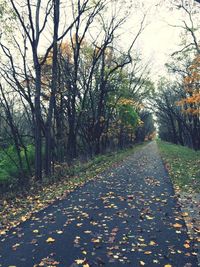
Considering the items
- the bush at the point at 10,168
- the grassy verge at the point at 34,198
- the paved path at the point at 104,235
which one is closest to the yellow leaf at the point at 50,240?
the paved path at the point at 104,235

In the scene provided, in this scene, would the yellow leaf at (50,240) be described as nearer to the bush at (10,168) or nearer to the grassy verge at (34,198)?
the grassy verge at (34,198)

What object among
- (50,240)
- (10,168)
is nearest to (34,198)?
(50,240)

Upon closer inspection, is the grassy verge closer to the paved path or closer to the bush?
the paved path

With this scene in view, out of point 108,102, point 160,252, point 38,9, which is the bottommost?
point 160,252

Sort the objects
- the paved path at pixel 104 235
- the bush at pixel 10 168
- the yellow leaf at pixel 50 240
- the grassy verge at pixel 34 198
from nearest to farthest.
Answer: the paved path at pixel 104 235, the yellow leaf at pixel 50 240, the grassy verge at pixel 34 198, the bush at pixel 10 168

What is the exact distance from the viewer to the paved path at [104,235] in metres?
5.97

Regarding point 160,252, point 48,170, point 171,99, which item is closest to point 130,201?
point 160,252

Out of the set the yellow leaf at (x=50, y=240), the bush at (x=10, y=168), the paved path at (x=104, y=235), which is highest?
the bush at (x=10, y=168)

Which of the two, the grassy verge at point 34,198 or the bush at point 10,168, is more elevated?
the bush at point 10,168

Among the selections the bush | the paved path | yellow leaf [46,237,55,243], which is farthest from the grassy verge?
the bush

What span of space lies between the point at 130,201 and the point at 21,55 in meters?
13.0

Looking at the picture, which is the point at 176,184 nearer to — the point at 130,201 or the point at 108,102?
the point at 130,201

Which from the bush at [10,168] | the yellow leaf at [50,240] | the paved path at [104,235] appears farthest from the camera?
the bush at [10,168]

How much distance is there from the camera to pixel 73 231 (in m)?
7.56
